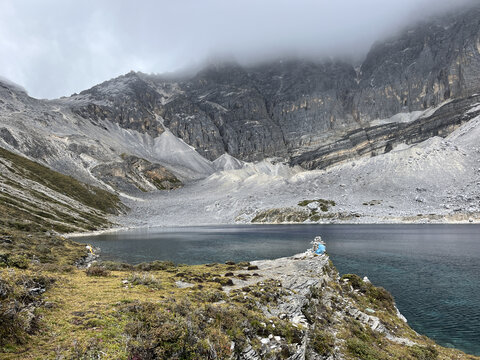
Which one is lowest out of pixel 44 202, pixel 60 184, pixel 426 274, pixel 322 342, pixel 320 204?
pixel 320 204

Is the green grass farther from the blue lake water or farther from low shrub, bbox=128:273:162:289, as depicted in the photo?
low shrub, bbox=128:273:162:289

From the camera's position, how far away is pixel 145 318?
11.2 metres

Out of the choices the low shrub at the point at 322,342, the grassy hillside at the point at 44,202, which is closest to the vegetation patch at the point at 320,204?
the grassy hillside at the point at 44,202

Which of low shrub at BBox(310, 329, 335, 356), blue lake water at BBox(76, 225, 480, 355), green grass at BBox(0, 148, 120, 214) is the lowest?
blue lake water at BBox(76, 225, 480, 355)

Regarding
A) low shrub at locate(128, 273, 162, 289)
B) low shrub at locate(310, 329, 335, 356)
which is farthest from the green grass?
low shrub at locate(310, 329, 335, 356)

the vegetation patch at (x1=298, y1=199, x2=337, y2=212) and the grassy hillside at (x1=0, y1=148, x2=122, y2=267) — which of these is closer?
the grassy hillside at (x1=0, y1=148, x2=122, y2=267)

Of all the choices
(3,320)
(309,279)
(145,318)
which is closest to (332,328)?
(309,279)

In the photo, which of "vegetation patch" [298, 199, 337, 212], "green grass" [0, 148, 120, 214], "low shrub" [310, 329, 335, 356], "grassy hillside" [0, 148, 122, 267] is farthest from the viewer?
"vegetation patch" [298, 199, 337, 212]

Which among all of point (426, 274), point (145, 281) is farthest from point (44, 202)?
point (426, 274)

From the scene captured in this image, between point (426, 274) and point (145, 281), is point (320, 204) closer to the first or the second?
point (426, 274)

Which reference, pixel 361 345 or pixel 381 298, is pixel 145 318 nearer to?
pixel 361 345

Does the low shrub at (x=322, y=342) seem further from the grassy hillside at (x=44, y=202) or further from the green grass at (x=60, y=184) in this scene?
the green grass at (x=60, y=184)

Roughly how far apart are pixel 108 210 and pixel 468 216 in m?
190

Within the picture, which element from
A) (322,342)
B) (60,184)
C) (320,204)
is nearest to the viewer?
(322,342)
